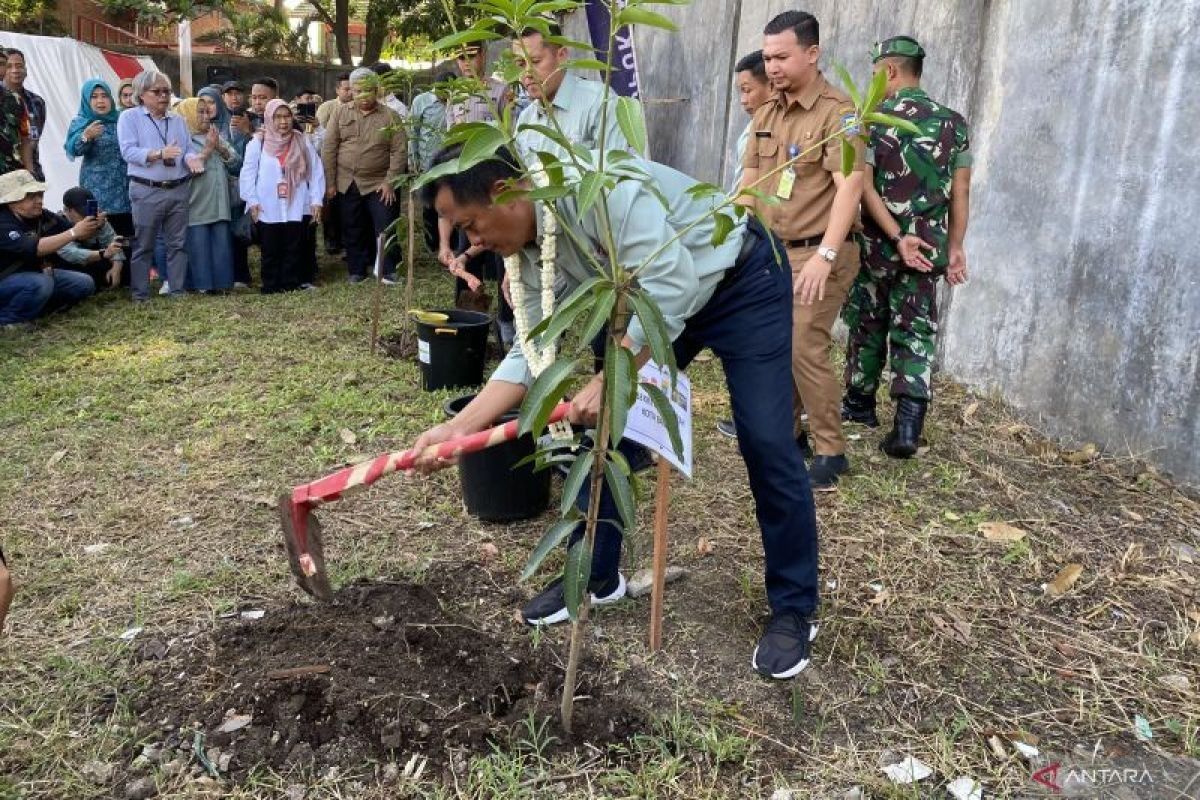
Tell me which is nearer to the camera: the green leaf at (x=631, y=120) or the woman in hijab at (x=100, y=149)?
the green leaf at (x=631, y=120)

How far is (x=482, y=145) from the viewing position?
1.63 m

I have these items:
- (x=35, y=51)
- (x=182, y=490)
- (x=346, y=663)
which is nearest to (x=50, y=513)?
(x=182, y=490)

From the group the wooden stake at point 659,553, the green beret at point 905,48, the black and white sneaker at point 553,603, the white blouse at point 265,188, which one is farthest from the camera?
the white blouse at point 265,188

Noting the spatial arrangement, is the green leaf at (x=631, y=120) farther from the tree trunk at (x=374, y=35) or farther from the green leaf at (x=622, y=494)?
the tree trunk at (x=374, y=35)

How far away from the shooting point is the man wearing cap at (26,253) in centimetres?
630

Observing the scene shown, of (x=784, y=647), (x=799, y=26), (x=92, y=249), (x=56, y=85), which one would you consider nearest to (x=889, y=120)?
(x=784, y=647)

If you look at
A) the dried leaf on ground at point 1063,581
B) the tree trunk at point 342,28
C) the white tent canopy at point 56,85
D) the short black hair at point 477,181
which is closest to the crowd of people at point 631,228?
the short black hair at point 477,181

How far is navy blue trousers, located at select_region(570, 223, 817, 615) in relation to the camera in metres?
2.45

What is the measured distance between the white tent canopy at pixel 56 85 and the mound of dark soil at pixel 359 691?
8.23 metres

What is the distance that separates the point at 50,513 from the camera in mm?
3631

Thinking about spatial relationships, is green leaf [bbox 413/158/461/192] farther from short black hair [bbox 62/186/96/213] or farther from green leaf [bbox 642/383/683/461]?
short black hair [bbox 62/186/96/213]

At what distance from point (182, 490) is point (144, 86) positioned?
4.65 meters

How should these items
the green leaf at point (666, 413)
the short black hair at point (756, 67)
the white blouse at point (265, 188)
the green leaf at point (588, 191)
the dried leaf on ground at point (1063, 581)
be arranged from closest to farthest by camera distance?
the green leaf at point (588, 191) < the green leaf at point (666, 413) < the dried leaf on ground at point (1063, 581) < the short black hair at point (756, 67) < the white blouse at point (265, 188)

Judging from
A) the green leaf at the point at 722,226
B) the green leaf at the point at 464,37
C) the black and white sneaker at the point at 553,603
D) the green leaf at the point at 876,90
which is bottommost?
the black and white sneaker at the point at 553,603
